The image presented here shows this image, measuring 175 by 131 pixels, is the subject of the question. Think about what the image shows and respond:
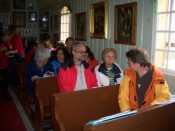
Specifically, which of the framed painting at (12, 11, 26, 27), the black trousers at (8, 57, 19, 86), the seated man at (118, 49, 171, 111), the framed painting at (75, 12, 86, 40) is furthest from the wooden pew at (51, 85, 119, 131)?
the framed painting at (12, 11, 26, 27)

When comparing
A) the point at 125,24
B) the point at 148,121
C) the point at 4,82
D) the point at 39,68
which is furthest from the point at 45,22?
the point at 148,121

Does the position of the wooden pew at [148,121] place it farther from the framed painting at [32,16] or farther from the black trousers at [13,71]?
the framed painting at [32,16]

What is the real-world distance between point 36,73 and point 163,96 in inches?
96.3

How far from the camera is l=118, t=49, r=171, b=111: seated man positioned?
8.28 feet

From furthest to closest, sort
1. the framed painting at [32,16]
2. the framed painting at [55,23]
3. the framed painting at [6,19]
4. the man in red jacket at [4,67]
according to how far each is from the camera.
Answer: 1. the framed painting at [32,16]
2. the framed painting at [6,19]
3. the framed painting at [55,23]
4. the man in red jacket at [4,67]

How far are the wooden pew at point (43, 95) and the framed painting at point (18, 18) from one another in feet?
20.6

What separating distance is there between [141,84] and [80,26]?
3.83 meters

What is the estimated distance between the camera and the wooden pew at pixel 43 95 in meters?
3.67

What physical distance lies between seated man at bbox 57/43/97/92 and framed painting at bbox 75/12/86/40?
2.71m

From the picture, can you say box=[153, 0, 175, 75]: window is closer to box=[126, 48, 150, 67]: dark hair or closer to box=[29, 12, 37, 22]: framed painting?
box=[126, 48, 150, 67]: dark hair

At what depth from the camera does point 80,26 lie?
6.18 m

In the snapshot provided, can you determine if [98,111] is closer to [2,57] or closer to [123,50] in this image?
[123,50]

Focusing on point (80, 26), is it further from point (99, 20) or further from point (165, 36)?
point (165, 36)

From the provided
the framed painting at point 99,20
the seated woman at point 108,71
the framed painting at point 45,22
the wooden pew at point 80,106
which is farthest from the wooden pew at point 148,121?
the framed painting at point 45,22
